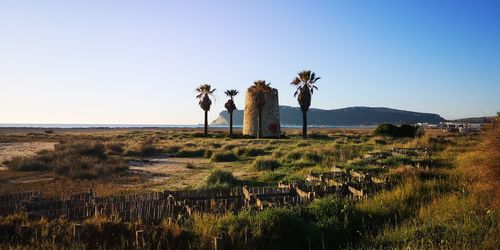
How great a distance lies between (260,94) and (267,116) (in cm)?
342

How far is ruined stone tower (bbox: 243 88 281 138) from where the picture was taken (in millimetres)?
51250

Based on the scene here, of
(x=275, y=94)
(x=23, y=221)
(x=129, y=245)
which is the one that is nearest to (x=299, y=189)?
(x=129, y=245)

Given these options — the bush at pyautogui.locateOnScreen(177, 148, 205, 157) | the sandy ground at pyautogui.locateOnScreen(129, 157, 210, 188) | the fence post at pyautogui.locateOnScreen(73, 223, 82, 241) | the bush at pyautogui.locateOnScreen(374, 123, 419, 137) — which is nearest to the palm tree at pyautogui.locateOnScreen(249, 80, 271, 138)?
the bush at pyautogui.locateOnScreen(374, 123, 419, 137)

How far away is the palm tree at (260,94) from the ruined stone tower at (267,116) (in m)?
0.90

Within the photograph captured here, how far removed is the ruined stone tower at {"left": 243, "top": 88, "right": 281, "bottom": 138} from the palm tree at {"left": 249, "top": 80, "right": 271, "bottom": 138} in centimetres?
90

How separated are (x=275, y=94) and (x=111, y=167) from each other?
34364 millimetres

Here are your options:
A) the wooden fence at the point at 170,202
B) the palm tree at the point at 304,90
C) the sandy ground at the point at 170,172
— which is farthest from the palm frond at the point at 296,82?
the wooden fence at the point at 170,202

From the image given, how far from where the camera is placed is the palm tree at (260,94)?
49.0 m

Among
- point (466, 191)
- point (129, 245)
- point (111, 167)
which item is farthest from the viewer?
point (111, 167)

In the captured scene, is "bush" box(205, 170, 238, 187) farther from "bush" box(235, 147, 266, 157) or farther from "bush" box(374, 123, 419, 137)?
"bush" box(374, 123, 419, 137)

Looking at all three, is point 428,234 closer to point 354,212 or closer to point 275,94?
point 354,212

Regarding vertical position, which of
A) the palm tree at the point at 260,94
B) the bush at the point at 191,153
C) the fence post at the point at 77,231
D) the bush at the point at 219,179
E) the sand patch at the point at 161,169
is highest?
the palm tree at the point at 260,94

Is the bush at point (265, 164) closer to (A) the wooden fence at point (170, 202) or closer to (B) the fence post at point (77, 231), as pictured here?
(A) the wooden fence at point (170, 202)

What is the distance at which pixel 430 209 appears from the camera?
298 inches
